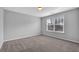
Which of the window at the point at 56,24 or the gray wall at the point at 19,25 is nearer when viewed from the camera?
the gray wall at the point at 19,25

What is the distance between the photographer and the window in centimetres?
477

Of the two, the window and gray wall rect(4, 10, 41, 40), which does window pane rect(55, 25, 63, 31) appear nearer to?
the window

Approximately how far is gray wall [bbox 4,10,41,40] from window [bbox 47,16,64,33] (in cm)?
136

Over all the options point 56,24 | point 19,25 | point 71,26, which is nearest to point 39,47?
point 71,26

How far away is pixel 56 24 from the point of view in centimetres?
527

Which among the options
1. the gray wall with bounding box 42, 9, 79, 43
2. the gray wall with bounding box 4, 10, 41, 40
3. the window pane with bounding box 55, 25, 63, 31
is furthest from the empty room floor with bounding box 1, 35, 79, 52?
the window pane with bounding box 55, 25, 63, 31

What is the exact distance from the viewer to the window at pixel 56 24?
4.77m

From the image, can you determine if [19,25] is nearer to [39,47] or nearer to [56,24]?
[39,47]

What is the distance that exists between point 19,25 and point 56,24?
2.98 meters

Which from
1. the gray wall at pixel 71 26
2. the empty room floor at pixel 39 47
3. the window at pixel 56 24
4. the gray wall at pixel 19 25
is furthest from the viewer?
the window at pixel 56 24

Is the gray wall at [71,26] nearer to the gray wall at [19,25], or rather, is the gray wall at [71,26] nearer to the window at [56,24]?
the window at [56,24]

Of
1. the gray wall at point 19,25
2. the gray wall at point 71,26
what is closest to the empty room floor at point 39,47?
the gray wall at point 71,26

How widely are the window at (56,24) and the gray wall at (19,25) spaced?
136 centimetres
